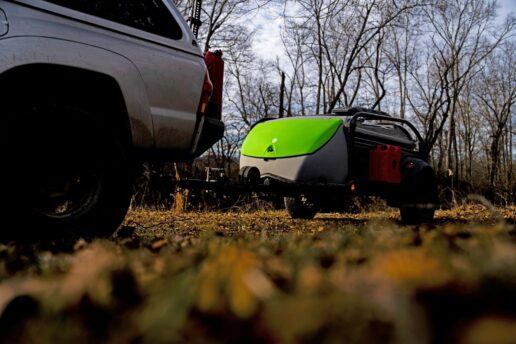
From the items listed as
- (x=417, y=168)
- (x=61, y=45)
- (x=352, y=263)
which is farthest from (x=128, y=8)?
(x=417, y=168)

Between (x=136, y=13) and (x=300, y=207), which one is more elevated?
(x=136, y=13)

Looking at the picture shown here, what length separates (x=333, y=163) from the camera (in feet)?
20.4

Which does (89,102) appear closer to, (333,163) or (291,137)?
(291,137)

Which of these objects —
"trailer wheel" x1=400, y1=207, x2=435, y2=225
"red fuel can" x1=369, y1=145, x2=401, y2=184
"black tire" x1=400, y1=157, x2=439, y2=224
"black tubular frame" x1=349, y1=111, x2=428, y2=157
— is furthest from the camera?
"trailer wheel" x1=400, y1=207, x2=435, y2=225

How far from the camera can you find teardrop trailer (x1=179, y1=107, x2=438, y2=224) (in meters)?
6.09

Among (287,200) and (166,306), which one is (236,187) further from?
(166,306)

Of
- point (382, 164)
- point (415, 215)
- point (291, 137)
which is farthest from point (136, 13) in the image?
point (415, 215)

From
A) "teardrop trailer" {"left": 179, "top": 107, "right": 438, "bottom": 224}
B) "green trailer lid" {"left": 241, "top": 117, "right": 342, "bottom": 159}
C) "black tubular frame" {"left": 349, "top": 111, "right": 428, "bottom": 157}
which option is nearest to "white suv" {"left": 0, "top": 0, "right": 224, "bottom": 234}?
"teardrop trailer" {"left": 179, "top": 107, "right": 438, "bottom": 224}

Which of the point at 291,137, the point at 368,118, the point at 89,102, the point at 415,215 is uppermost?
the point at 368,118

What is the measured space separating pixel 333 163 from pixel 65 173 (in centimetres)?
376

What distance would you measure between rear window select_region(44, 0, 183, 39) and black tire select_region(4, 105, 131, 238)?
74 centimetres

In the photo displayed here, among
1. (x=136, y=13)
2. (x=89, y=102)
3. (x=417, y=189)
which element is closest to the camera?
(x=89, y=102)

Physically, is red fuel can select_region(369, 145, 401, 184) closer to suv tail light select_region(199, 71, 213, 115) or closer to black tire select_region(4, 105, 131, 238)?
suv tail light select_region(199, 71, 213, 115)

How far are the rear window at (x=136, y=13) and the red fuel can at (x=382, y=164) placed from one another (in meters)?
3.68
